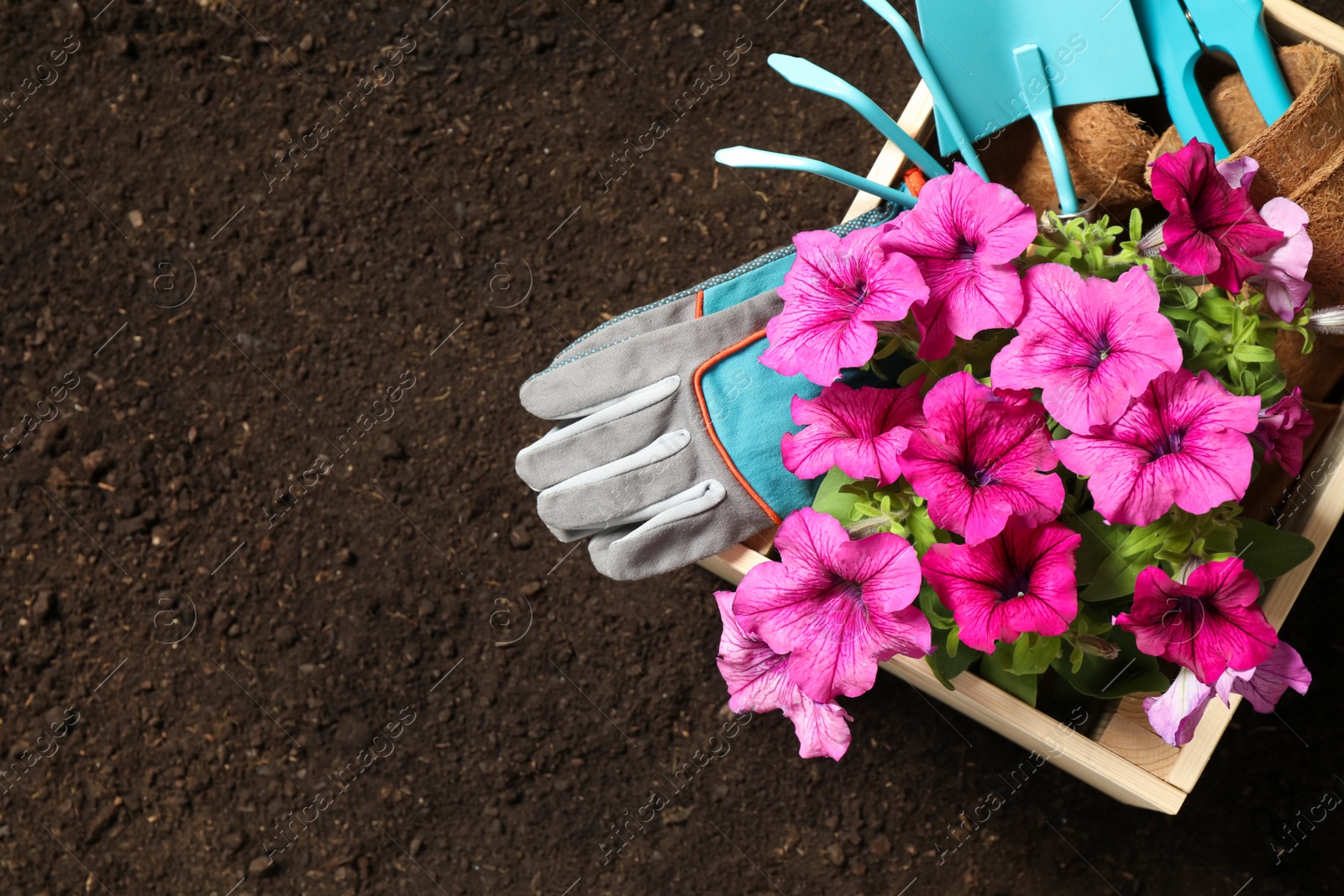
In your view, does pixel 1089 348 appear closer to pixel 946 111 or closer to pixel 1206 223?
pixel 1206 223

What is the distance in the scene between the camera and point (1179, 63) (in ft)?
3.26

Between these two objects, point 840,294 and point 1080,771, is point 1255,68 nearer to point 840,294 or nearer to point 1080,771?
point 840,294

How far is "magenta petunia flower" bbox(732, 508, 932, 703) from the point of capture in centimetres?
69

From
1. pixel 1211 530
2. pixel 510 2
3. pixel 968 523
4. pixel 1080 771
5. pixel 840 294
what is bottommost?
pixel 1080 771

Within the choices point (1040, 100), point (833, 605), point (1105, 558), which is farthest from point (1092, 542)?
point (1040, 100)

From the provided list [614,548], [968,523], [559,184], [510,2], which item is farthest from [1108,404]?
[510,2]

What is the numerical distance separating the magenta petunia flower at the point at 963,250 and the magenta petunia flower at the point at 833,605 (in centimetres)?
15

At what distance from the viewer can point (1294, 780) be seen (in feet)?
4.69

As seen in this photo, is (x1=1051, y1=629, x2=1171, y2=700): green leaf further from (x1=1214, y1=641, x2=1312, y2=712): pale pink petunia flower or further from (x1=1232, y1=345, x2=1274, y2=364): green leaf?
(x1=1232, y1=345, x2=1274, y2=364): green leaf

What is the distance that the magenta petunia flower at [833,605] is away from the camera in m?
0.69

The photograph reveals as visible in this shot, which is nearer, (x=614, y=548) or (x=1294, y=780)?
(x=614, y=548)

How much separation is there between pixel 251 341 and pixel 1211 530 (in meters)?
1.43

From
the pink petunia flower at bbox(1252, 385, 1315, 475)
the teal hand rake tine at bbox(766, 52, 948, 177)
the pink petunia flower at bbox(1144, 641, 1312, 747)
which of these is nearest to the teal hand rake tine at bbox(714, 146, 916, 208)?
the teal hand rake tine at bbox(766, 52, 948, 177)

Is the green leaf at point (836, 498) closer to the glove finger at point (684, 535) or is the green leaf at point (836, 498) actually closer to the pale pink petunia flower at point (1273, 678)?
the glove finger at point (684, 535)
